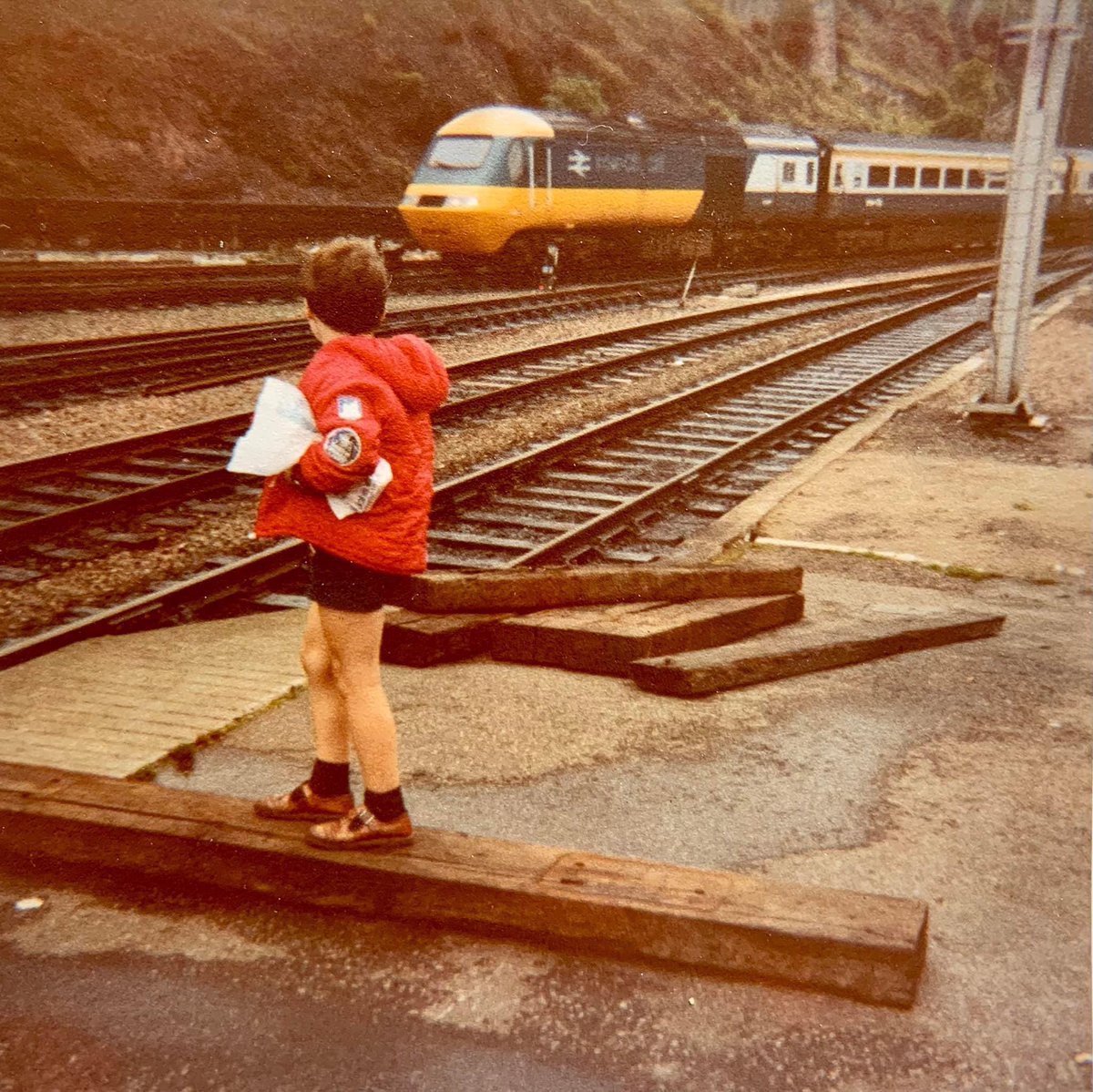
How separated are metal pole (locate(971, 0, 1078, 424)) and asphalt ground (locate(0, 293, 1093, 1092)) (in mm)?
5808

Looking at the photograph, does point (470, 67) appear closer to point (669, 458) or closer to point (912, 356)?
point (912, 356)

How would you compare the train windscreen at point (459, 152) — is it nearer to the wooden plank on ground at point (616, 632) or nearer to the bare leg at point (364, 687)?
the wooden plank on ground at point (616, 632)

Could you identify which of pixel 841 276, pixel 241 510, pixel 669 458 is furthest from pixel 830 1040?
pixel 841 276

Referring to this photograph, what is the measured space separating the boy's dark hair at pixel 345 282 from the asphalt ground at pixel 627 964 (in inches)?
55.5

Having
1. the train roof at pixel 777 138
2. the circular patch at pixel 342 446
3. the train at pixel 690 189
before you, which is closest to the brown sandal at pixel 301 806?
the circular patch at pixel 342 446

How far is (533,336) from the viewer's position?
634 inches

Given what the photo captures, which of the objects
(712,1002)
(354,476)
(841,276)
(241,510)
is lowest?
(841,276)

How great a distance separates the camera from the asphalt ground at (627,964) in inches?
100.0

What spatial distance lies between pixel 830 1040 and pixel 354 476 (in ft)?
5.00

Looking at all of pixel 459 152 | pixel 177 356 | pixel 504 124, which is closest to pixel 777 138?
pixel 504 124

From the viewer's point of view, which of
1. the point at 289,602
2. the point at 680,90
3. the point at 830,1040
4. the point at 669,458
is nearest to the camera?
the point at 830,1040

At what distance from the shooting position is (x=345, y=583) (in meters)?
2.96

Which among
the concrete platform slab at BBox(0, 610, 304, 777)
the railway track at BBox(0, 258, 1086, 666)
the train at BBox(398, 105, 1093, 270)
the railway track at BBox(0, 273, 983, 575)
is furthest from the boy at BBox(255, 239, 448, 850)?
the train at BBox(398, 105, 1093, 270)

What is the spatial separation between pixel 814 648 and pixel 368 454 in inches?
106
